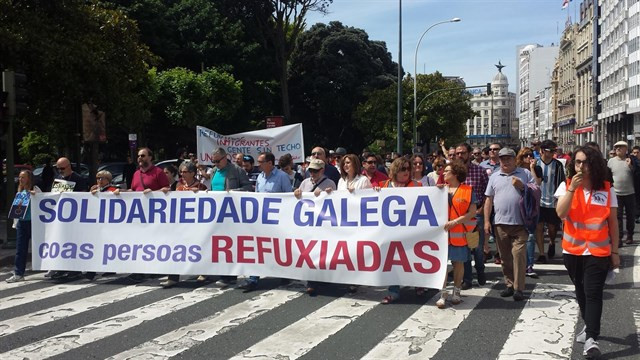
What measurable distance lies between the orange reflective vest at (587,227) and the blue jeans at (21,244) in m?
7.24

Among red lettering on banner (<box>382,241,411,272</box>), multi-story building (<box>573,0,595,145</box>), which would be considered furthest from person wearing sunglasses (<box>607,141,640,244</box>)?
multi-story building (<box>573,0,595,145</box>)

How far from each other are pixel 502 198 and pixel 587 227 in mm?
2064

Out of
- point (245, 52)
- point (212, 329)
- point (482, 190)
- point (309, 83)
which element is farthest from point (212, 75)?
point (212, 329)

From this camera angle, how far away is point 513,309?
701 centimetres

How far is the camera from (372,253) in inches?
297

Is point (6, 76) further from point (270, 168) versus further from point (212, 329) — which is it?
point (212, 329)

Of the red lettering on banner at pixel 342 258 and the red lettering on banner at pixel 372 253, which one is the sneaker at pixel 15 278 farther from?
the red lettering on banner at pixel 372 253

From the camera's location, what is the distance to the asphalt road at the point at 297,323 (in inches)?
221

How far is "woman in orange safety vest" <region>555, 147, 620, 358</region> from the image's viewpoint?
5.37m

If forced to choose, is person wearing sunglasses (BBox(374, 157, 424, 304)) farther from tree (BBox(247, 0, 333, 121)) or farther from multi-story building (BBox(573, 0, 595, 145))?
multi-story building (BBox(573, 0, 595, 145))

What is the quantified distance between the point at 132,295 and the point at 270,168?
7.67ft

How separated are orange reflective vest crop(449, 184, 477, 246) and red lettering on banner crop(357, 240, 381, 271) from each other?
84 centimetres

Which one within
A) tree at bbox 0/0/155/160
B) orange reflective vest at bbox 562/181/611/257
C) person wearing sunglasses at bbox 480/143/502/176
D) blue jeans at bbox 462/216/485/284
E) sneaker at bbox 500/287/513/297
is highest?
tree at bbox 0/0/155/160

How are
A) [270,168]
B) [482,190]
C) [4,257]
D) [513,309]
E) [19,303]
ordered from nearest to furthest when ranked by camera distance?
1. [513,309]
2. [19,303]
3. [270,168]
4. [482,190]
5. [4,257]
